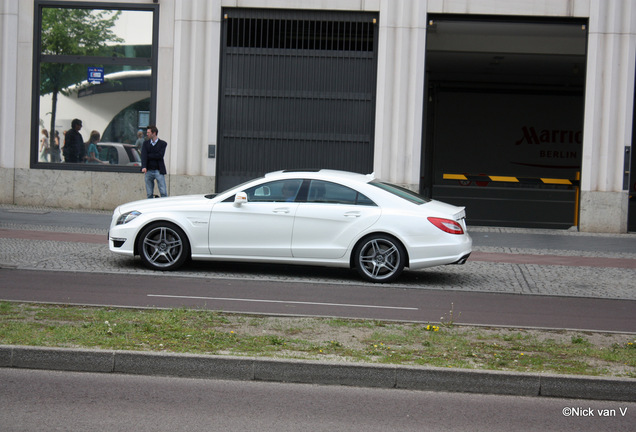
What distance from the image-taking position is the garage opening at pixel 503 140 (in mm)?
20188

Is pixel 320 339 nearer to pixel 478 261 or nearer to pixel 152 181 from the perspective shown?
pixel 478 261

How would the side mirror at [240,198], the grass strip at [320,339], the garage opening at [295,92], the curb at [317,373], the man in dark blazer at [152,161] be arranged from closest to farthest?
1. the curb at [317,373]
2. the grass strip at [320,339]
3. the side mirror at [240,198]
4. the man in dark blazer at [152,161]
5. the garage opening at [295,92]

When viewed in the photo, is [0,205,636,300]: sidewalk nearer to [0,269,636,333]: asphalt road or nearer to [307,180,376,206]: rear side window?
[0,269,636,333]: asphalt road

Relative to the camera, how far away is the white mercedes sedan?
11.0 m

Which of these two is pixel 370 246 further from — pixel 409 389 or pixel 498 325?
pixel 409 389

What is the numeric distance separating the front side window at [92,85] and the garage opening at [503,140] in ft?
21.9

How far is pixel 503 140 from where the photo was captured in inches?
803

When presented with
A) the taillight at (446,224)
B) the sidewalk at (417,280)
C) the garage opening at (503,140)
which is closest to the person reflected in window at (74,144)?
the sidewalk at (417,280)

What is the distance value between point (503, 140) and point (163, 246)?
11242mm

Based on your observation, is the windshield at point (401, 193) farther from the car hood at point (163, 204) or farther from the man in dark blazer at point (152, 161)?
the man in dark blazer at point (152, 161)

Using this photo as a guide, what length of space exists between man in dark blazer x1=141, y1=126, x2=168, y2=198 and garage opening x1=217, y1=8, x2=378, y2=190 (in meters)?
2.17

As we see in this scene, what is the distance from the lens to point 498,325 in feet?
27.4

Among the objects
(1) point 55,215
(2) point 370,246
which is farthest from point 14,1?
(2) point 370,246

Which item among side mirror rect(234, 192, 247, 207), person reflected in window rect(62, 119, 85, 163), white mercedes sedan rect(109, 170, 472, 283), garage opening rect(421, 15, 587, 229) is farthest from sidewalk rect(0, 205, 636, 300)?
garage opening rect(421, 15, 587, 229)
